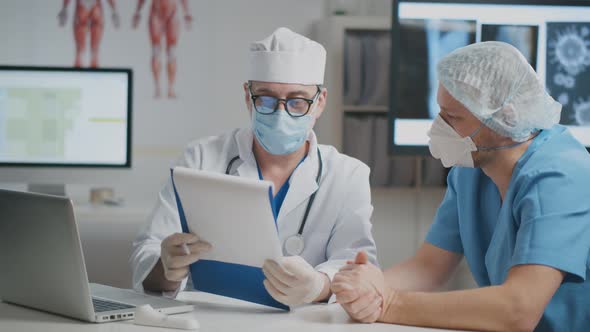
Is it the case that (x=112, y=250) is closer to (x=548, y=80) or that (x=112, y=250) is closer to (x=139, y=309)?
(x=139, y=309)

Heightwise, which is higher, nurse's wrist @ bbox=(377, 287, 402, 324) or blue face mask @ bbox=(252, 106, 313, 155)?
blue face mask @ bbox=(252, 106, 313, 155)

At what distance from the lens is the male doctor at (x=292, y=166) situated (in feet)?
6.80

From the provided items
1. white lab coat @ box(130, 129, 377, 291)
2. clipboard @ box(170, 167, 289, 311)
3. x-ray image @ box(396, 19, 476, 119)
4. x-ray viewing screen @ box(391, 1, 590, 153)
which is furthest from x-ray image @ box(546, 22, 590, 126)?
clipboard @ box(170, 167, 289, 311)

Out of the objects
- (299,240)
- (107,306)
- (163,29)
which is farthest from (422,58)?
(107,306)

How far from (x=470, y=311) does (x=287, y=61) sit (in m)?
0.90

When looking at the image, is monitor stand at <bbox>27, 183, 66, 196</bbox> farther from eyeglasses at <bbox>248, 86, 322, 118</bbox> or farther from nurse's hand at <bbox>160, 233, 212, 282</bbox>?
nurse's hand at <bbox>160, 233, 212, 282</bbox>

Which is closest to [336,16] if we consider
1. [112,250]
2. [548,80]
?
[548,80]

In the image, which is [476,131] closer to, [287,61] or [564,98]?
[287,61]

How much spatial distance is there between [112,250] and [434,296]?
6.93ft

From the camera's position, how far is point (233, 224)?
1.59m

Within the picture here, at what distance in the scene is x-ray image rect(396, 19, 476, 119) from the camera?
3842 mm

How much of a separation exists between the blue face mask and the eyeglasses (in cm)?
1

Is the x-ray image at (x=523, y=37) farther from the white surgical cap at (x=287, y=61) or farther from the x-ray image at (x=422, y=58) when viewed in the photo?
the white surgical cap at (x=287, y=61)

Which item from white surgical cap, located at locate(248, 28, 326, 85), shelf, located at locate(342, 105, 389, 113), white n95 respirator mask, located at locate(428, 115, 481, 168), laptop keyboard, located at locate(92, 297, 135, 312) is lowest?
laptop keyboard, located at locate(92, 297, 135, 312)
